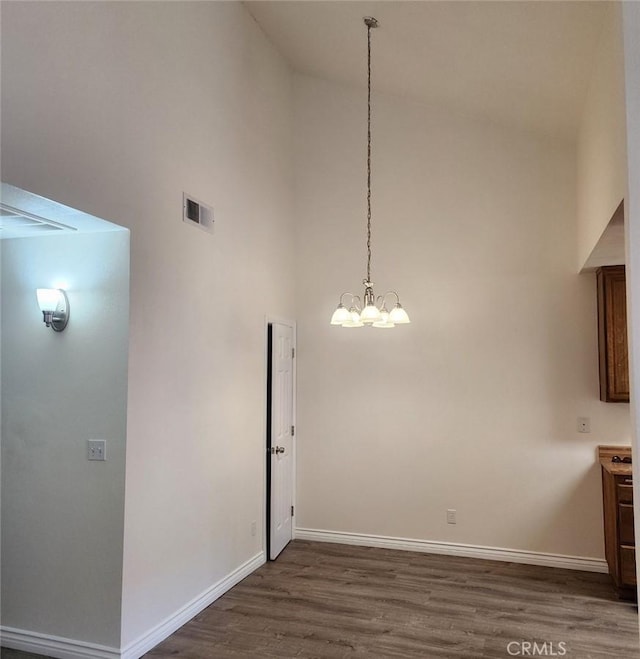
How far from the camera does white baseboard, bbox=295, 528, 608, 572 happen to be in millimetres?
4539

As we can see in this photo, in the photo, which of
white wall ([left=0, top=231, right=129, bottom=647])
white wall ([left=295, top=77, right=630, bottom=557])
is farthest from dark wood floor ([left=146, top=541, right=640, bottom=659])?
white wall ([left=0, top=231, right=129, bottom=647])

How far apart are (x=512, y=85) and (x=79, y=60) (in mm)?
3067

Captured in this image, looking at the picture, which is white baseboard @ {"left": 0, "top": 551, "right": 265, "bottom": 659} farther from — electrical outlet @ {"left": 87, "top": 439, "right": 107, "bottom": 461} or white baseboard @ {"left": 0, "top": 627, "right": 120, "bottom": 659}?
electrical outlet @ {"left": 87, "top": 439, "right": 107, "bottom": 461}

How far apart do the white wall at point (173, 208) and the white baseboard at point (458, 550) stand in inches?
A: 39.1

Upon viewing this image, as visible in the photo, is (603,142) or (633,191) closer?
(633,191)

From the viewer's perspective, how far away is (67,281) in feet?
10.6

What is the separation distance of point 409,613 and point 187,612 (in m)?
1.50

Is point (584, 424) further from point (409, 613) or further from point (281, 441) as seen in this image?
point (281, 441)

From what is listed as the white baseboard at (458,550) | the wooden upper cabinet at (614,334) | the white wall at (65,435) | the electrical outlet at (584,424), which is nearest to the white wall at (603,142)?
the wooden upper cabinet at (614,334)

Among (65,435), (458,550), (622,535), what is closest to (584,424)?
(622,535)

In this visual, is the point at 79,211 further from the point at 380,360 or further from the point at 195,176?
the point at 380,360

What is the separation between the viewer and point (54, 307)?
3195 mm

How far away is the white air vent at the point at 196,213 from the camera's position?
3662 millimetres

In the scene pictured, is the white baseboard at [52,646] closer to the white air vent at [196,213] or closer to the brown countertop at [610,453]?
the white air vent at [196,213]
